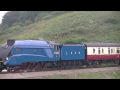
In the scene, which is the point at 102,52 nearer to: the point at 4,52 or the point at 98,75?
the point at 98,75

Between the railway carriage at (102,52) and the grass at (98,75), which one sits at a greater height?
the railway carriage at (102,52)

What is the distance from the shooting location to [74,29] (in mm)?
41906

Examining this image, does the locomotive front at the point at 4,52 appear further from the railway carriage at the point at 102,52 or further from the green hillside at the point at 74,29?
the green hillside at the point at 74,29

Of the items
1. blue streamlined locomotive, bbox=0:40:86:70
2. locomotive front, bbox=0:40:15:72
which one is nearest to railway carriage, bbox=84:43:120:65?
blue streamlined locomotive, bbox=0:40:86:70

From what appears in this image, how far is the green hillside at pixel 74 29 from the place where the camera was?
121ft

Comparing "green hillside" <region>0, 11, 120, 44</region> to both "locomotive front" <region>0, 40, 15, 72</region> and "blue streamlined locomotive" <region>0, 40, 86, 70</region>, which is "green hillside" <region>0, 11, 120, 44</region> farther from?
"locomotive front" <region>0, 40, 15, 72</region>

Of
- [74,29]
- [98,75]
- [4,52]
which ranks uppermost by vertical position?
[74,29]

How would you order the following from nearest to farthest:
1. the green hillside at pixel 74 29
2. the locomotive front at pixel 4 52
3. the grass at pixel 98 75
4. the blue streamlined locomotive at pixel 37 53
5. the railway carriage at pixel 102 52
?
the grass at pixel 98 75
the locomotive front at pixel 4 52
the blue streamlined locomotive at pixel 37 53
the railway carriage at pixel 102 52
the green hillside at pixel 74 29

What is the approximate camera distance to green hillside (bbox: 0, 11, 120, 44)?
121 feet

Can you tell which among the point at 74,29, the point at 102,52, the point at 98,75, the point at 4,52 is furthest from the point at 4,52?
the point at 74,29

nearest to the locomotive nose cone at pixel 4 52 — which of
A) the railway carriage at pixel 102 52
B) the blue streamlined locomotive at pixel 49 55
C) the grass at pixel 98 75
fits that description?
the blue streamlined locomotive at pixel 49 55

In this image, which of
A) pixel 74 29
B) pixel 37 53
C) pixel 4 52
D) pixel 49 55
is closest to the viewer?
pixel 4 52
